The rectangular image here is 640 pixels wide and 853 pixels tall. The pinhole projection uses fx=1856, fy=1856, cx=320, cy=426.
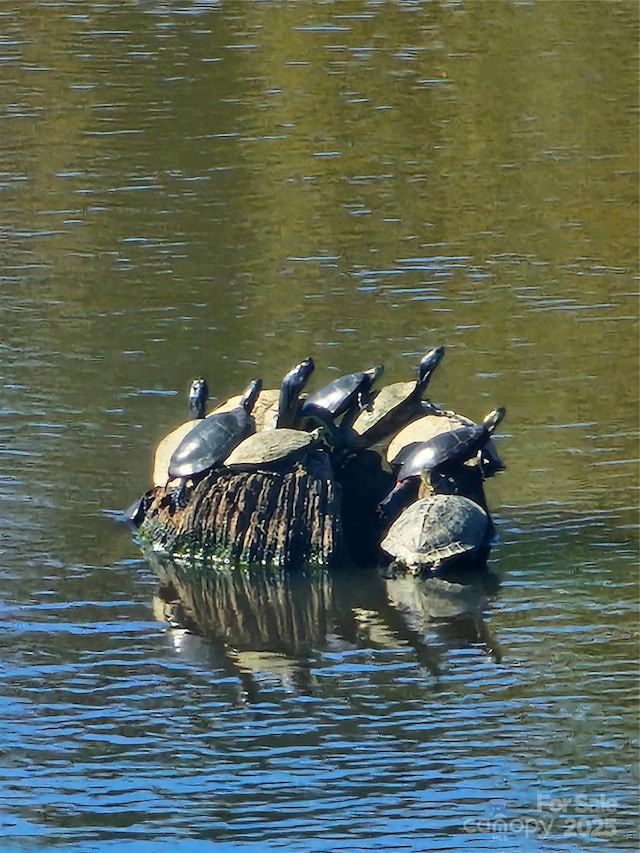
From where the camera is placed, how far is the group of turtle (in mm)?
9703

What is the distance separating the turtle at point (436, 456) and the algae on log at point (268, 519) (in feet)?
1.48

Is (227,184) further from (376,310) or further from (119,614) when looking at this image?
(119,614)

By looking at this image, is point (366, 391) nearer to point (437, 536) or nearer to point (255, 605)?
point (437, 536)

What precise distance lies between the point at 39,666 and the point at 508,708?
222 cm

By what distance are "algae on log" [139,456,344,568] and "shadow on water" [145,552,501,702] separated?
0.10m

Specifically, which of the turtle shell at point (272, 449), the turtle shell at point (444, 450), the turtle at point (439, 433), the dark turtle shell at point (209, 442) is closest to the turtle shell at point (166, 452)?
the dark turtle shell at point (209, 442)

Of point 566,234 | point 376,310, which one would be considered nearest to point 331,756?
point 376,310

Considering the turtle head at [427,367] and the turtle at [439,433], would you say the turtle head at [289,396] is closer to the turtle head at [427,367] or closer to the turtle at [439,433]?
the turtle at [439,433]

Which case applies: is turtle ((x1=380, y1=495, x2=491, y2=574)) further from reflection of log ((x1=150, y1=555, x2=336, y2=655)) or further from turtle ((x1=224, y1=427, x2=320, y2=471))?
turtle ((x1=224, y1=427, x2=320, y2=471))

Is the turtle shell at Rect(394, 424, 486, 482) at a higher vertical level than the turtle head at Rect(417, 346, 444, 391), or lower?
lower

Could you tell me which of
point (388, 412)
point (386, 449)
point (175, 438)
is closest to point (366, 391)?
point (388, 412)

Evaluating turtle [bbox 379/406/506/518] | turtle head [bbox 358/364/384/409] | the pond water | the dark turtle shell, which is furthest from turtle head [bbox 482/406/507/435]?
the dark turtle shell

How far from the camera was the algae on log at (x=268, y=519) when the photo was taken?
9781 mm

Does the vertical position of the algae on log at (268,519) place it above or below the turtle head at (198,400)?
below
